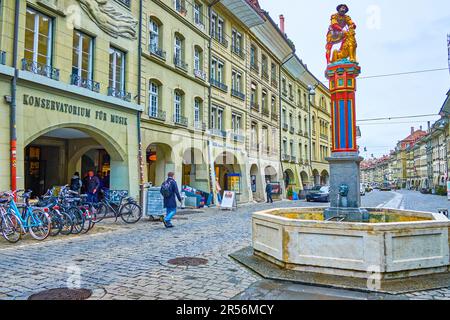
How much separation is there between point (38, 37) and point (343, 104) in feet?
34.7

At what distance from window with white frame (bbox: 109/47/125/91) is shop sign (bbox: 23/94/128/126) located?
4.57ft

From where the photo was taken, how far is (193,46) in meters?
22.2

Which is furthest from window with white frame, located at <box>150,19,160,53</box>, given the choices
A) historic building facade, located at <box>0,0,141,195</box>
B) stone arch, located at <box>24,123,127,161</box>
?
stone arch, located at <box>24,123,127,161</box>

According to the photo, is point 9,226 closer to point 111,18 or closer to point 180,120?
point 111,18

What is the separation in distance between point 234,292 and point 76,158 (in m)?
16.2

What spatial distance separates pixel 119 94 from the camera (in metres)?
16.3

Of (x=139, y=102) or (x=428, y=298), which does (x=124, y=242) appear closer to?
(x=428, y=298)

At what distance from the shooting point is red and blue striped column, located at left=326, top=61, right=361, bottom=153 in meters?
8.32

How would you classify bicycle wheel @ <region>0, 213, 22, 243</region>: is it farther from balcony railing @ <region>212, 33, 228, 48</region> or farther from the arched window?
balcony railing @ <region>212, 33, 228, 48</region>

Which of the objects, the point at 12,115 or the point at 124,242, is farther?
the point at 12,115

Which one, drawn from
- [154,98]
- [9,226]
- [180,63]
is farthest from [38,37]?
[180,63]

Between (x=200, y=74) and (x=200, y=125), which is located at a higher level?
(x=200, y=74)
